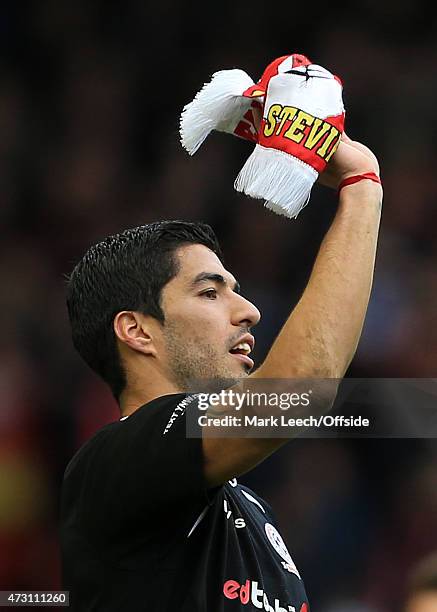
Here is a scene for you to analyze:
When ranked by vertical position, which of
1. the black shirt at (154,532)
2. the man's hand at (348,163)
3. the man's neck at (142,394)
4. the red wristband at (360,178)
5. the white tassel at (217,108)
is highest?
the white tassel at (217,108)

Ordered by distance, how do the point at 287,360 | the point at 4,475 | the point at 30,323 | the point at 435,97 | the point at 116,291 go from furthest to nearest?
1. the point at 435,97
2. the point at 30,323
3. the point at 4,475
4. the point at 116,291
5. the point at 287,360

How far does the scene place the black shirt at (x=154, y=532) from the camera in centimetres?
183

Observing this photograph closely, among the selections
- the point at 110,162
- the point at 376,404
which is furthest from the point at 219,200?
the point at 376,404

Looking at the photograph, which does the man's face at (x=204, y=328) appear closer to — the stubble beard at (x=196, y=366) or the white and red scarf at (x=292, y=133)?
the stubble beard at (x=196, y=366)

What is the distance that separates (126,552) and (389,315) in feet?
10.6

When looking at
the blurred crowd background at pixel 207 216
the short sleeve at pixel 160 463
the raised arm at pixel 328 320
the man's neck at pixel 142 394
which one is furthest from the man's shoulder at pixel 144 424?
the blurred crowd background at pixel 207 216

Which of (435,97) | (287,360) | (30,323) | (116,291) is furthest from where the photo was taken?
(435,97)

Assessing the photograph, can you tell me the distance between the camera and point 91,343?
7.86 ft

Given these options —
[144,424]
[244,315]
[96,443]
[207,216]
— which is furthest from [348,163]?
[207,216]

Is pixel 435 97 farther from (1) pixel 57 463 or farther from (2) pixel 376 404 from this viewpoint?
(2) pixel 376 404

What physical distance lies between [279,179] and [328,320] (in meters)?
0.33

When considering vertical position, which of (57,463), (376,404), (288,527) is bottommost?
(376,404)

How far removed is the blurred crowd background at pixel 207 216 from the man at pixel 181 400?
7.40ft

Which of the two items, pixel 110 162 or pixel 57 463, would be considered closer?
pixel 57 463
